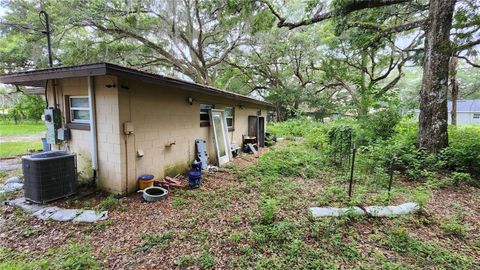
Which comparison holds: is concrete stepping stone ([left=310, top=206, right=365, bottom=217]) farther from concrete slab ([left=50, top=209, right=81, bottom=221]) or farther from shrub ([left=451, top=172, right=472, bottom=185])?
concrete slab ([left=50, top=209, right=81, bottom=221])

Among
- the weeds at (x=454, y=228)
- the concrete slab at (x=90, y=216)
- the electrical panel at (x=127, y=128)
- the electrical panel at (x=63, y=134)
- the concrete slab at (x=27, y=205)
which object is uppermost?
the electrical panel at (x=127, y=128)

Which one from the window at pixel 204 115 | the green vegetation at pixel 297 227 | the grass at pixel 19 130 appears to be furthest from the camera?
Answer: the grass at pixel 19 130

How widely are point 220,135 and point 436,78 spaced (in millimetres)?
5766

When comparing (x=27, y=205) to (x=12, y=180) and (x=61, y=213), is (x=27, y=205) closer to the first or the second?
(x=61, y=213)

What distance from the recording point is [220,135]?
6746 mm

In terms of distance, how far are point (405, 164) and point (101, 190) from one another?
684 cm

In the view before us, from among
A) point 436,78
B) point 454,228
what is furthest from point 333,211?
point 436,78

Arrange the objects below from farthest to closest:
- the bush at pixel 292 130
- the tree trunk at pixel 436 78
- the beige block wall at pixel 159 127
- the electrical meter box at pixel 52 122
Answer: the bush at pixel 292 130, the tree trunk at pixel 436 78, the electrical meter box at pixel 52 122, the beige block wall at pixel 159 127

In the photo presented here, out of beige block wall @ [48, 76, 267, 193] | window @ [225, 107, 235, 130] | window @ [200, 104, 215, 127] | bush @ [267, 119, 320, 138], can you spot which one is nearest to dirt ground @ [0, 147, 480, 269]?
beige block wall @ [48, 76, 267, 193]

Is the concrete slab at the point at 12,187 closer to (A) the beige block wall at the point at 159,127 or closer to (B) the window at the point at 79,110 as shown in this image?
(B) the window at the point at 79,110

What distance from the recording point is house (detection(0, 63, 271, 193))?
3.65 metres

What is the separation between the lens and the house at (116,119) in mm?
3654

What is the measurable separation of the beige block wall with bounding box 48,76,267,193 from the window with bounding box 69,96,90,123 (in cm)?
14

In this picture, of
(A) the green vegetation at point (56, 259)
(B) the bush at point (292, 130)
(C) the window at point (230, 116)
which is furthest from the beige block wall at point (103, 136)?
(B) the bush at point (292, 130)
